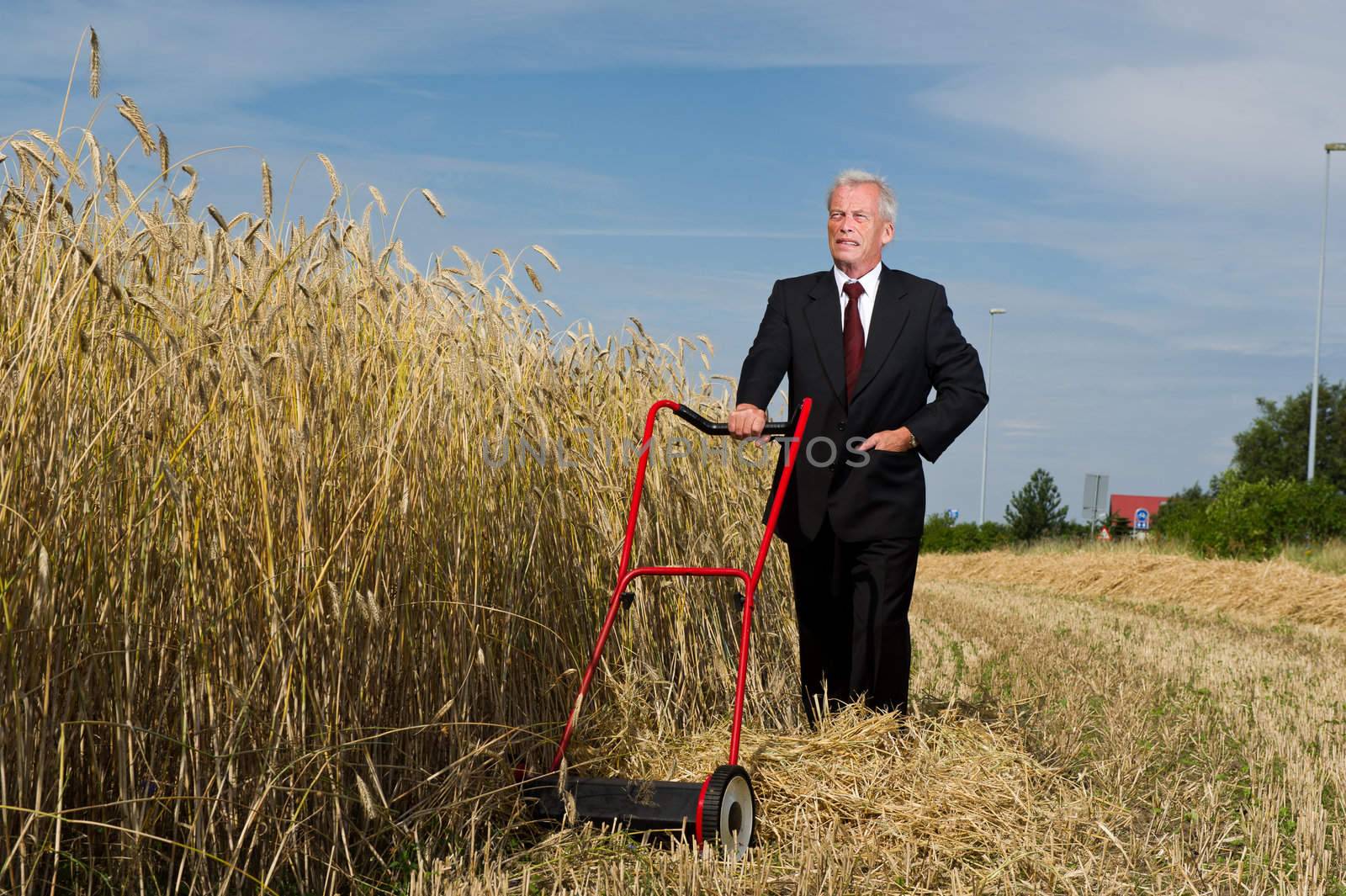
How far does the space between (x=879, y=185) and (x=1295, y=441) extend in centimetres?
4538

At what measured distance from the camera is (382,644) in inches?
128

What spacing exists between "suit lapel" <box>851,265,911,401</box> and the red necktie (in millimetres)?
28

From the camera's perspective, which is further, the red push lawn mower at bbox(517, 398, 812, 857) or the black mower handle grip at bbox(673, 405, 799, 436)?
the black mower handle grip at bbox(673, 405, 799, 436)

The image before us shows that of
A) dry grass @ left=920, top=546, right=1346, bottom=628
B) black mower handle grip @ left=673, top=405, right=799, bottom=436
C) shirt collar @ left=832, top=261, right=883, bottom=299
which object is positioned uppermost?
shirt collar @ left=832, top=261, right=883, bottom=299

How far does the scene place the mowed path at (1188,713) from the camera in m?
3.85

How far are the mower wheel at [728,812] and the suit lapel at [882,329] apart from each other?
1.58 meters

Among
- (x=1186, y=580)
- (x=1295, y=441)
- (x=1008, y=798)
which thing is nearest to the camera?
(x=1008, y=798)

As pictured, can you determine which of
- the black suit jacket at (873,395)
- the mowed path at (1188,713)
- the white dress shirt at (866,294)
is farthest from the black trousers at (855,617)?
the white dress shirt at (866,294)

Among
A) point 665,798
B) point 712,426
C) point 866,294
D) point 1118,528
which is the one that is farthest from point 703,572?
point 1118,528

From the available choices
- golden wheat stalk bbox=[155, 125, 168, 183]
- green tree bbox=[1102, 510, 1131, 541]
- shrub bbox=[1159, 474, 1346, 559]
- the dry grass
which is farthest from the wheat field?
green tree bbox=[1102, 510, 1131, 541]

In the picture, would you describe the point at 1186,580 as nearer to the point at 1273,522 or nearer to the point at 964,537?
the point at 1273,522

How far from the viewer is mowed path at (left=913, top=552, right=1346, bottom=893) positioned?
3854mm

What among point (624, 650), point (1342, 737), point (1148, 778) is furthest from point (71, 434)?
point (1342, 737)

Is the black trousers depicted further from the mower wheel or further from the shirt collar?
the mower wheel
